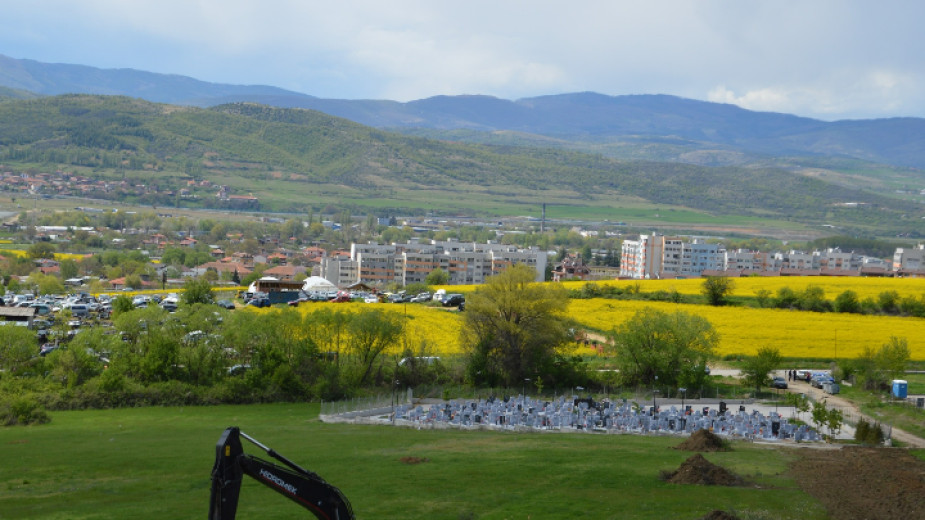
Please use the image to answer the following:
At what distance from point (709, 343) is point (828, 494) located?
73.3ft

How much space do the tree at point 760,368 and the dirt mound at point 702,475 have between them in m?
17.9

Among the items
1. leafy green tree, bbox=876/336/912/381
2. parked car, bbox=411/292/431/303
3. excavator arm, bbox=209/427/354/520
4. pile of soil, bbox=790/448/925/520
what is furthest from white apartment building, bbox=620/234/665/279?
excavator arm, bbox=209/427/354/520

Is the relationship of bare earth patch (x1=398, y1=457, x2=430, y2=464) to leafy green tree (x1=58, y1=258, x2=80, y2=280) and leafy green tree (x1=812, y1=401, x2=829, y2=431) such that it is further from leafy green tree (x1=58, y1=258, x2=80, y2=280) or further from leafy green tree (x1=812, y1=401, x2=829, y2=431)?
leafy green tree (x1=58, y1=258, x2=80, y2=280)

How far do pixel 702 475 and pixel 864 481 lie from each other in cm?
437

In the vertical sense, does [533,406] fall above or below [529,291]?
below

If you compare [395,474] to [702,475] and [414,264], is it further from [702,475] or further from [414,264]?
[414,264]

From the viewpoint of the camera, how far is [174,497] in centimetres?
2225

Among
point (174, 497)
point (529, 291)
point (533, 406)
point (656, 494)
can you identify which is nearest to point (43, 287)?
point (529, 291)

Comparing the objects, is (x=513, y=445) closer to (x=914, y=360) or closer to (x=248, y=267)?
(x=914, y=360)

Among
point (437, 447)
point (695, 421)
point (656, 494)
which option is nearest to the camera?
point (656, 494)

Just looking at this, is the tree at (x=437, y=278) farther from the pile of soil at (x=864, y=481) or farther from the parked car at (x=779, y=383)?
the pile of soil at (x=864, y=481)

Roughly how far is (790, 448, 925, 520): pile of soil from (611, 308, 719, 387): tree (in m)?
13.3

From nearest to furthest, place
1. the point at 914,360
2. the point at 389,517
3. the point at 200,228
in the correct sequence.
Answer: the point at 389,517 → the point at 914,360 → the point at 200,228

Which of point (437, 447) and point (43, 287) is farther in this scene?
point (43, 287)
